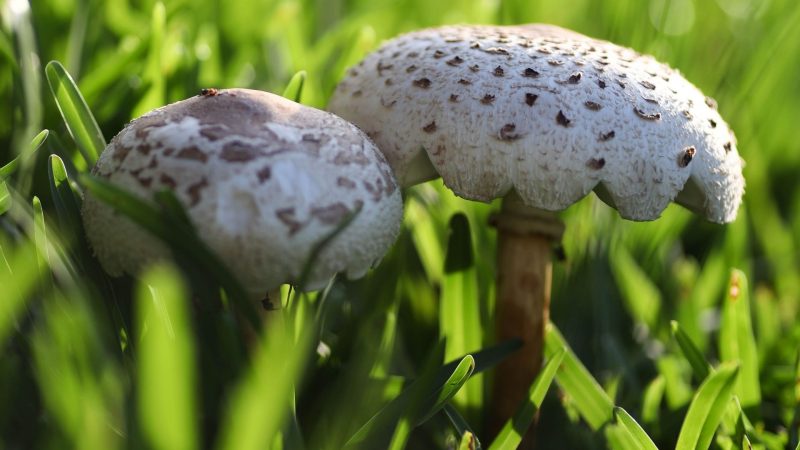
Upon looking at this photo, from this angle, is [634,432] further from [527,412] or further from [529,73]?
[529,73]

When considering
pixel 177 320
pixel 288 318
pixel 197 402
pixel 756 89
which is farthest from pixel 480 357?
pixel 756 89

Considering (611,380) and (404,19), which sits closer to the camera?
(611,380)

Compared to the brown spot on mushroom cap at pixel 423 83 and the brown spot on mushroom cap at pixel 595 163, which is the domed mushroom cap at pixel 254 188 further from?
the brown spot on mushroom cap at pixel 595 163

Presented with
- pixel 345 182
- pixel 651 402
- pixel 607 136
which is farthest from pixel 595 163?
pixel 651 402

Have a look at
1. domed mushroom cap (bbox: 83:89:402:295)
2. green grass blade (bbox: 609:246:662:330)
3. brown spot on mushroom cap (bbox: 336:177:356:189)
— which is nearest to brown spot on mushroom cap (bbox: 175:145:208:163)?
domed mushroom cap (bbox: 83:89:402:295)

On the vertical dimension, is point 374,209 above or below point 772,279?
above

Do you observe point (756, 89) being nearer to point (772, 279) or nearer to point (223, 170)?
point (772, 279)

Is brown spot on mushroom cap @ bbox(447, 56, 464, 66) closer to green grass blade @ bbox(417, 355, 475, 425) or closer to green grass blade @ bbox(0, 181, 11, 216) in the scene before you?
green grass blade @ bbox(417, 355, 475, 425)
